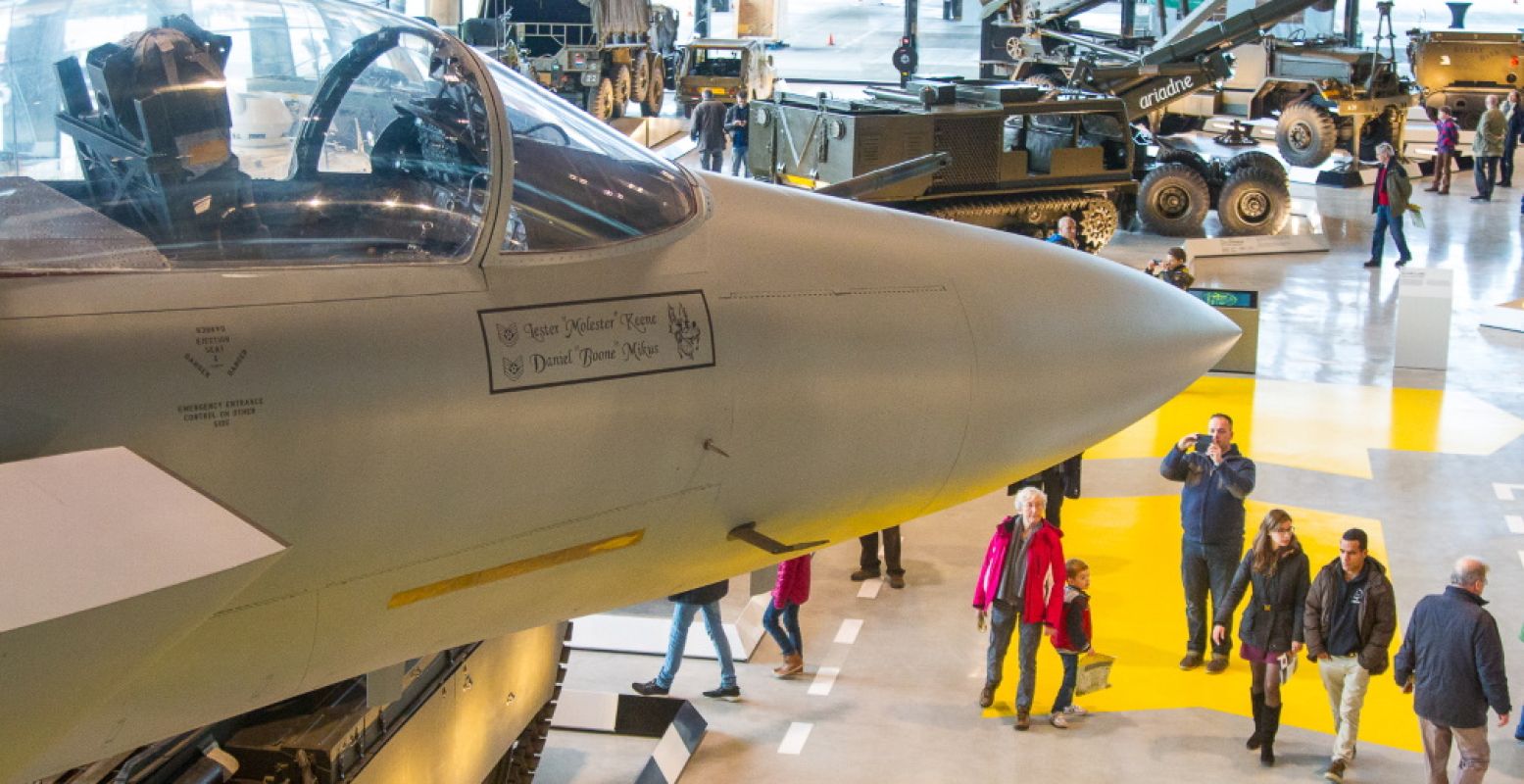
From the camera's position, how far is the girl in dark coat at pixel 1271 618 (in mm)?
7449

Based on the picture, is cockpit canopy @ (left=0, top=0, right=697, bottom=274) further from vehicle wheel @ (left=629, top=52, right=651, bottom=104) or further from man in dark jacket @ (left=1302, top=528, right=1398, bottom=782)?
vehicle wheel @ (left=629, top=52, right=651, bottom=104)

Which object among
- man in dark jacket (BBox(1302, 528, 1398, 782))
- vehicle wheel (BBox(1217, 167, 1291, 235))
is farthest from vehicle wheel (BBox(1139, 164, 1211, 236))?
man in dark jacket (BBox(1302, 528, 1398, 782))

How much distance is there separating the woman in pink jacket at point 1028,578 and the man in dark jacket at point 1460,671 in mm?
1664

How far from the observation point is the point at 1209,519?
8375 millimetres

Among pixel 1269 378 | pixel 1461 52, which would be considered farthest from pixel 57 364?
pixel 1461 52

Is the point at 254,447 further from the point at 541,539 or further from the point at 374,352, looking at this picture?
the point at 541,539

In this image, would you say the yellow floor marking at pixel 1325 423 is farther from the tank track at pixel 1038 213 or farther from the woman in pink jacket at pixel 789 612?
the tank track at pixel 1038 213

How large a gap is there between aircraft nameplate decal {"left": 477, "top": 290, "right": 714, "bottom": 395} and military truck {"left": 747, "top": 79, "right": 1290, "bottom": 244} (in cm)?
1248

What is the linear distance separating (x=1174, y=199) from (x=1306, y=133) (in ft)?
21.0

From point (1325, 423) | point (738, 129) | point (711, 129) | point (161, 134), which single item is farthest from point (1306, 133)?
point (161, 134)

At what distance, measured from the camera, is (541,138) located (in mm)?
3795

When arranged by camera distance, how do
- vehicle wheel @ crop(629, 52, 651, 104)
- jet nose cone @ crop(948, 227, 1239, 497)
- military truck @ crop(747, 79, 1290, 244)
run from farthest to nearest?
vehicle wheel @ crop(629, 52, 651, 104)
military truck @ crop(747, 79, 1290, 244)
jet nose cone @ crop(948, 227, 1239, 497)

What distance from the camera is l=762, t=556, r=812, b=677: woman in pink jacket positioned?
817 cm

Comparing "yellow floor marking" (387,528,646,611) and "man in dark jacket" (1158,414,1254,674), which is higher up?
"yellow floor marking" (387,528,646,611)
